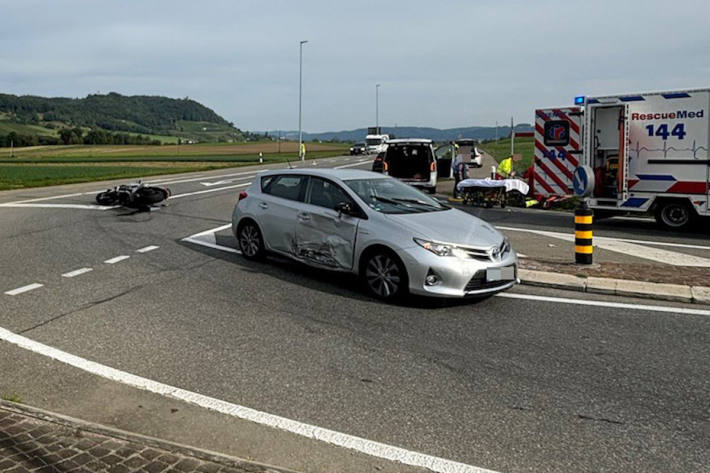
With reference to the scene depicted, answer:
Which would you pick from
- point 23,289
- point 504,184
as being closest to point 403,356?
point 23,289

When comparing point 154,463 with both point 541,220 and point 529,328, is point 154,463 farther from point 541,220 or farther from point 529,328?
point 541,220

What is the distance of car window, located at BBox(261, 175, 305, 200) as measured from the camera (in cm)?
924

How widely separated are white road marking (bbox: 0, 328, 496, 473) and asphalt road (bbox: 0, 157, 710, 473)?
9cm

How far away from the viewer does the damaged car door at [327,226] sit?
317 inches

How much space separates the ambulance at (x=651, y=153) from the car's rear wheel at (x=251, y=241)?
6649 mm

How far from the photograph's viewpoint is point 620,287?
8.00 m

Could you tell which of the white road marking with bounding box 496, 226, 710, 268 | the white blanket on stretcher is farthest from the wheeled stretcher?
the white road marking with bounding box 496, 226, 710, 268

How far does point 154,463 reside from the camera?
11.9ft

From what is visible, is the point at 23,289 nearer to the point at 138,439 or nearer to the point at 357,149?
the point at 138,439

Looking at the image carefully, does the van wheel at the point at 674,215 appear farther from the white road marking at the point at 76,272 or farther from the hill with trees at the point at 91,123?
the hill with trees at the point at 91,123

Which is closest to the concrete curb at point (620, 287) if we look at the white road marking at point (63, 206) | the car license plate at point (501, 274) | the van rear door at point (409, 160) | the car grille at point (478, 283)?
the car license plate at point (501, 274)

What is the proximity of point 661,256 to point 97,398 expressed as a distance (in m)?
8.99

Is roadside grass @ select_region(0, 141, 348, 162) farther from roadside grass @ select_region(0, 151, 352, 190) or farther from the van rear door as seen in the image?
the van rear door

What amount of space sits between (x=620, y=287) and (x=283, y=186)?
479 centimetres
